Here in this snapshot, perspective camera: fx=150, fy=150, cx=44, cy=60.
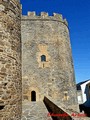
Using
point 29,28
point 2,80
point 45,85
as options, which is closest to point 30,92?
point 45,85

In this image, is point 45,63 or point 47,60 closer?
point 45,63

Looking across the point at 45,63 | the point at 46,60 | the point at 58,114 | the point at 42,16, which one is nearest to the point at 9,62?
the point at 58,114

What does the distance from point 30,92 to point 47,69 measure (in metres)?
2.51

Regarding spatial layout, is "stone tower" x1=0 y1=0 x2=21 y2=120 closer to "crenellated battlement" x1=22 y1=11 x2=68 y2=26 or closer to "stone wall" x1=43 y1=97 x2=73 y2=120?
"stone wall" x1=43 y1=97 x2=73 y2=120

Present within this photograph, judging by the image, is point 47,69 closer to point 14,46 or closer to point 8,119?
point 14,46

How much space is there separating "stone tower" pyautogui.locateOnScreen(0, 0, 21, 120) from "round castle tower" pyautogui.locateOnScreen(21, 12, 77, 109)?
23.6ft

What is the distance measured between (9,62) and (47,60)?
8.51 metres

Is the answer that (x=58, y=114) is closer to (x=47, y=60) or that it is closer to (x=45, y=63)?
(x=45, y=63)

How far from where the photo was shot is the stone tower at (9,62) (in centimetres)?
505

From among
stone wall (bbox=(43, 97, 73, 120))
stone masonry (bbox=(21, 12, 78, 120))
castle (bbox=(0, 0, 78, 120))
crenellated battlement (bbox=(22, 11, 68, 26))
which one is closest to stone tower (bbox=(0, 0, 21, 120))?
stone wall (bbox=(43, 97, 73, 120))

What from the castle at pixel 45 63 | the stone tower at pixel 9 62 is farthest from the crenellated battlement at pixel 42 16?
the stone tower at pixel 9 62

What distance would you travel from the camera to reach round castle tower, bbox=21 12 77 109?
13000 mm

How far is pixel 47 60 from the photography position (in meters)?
13.8

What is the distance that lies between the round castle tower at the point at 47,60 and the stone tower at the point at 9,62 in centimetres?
719
